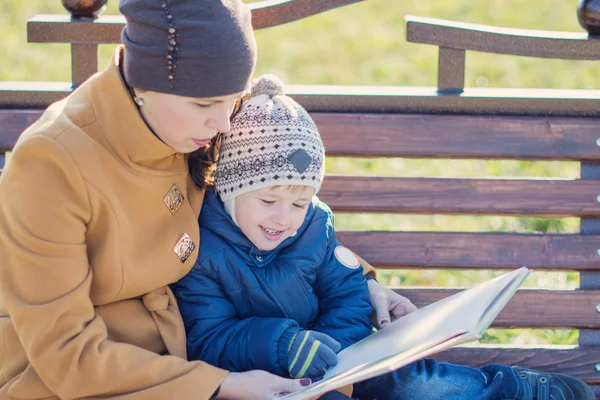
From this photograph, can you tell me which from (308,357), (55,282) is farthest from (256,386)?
(55,282)

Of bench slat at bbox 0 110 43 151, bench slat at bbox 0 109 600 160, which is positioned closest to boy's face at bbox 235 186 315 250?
bench slat at bbox 0 109 600 160

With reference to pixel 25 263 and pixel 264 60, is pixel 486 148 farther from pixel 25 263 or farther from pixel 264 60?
pixel 264 60

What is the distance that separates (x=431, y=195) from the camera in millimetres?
3098

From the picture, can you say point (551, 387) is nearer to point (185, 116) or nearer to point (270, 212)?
point (270, 212)

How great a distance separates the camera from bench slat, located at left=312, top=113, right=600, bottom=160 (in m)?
3.06

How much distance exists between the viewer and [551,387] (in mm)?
2807

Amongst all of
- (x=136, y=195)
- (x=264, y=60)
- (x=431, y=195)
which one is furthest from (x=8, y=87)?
(x=264, y=60)

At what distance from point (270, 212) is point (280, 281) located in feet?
0.65

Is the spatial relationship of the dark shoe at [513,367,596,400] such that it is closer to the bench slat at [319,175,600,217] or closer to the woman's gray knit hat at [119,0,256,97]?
the bench slat at [319,175,600,217]

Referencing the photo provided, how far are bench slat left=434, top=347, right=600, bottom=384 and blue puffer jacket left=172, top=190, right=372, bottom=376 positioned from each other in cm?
49

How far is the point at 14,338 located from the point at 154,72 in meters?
0.75

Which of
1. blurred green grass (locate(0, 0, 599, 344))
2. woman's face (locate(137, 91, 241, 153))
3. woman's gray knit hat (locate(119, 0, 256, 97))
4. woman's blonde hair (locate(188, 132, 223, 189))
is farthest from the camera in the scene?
blurred green grass (locate(0, 0, 599, 344))

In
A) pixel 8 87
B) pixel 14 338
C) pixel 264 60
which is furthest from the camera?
pixel 264 60

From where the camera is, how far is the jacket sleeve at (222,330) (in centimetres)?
255
